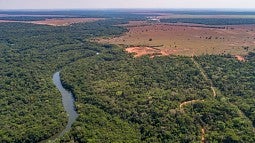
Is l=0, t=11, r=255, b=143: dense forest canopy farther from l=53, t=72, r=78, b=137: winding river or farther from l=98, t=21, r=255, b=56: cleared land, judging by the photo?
l=98, t=21, r=255, b=56: cleared land

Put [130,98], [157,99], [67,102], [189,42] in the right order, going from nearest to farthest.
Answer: [157,99]
[130,98]
[67,102]
[189,42]

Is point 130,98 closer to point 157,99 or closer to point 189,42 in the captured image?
point 157,99

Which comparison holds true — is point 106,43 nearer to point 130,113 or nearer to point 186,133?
point 130,113

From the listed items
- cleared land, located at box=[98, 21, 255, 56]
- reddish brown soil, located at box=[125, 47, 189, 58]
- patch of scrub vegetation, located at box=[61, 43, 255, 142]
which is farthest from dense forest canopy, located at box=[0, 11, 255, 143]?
cleared land, located at box=[98, 21, 255, 56]


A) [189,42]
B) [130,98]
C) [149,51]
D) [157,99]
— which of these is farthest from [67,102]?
[189,42]

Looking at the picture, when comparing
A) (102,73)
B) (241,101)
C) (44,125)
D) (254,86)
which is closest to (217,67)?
(254,86)

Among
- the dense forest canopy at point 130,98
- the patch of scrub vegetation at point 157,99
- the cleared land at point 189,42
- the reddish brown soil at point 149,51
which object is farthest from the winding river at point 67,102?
the cleared land at point 189,42
